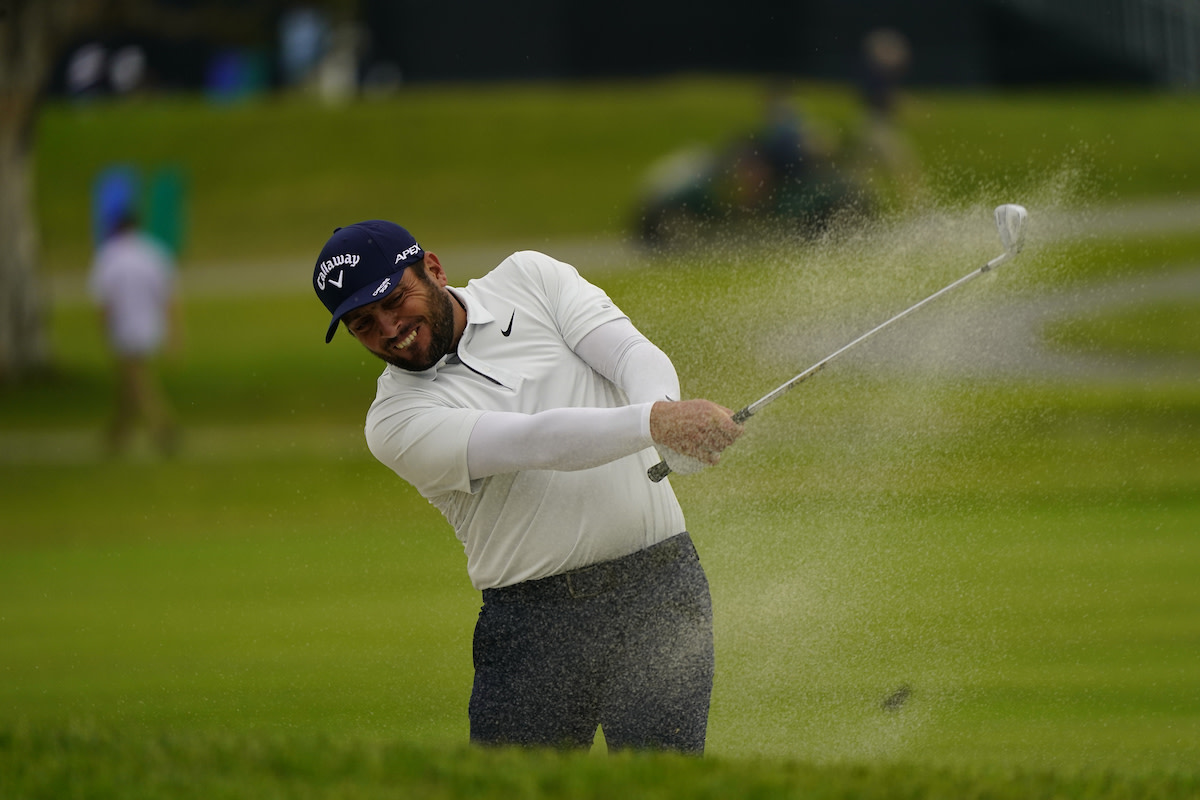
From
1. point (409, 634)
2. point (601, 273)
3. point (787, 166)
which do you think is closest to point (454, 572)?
point (409, 634)

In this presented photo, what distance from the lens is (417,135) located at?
32.4 meters

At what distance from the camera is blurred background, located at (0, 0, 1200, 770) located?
23.4 ft

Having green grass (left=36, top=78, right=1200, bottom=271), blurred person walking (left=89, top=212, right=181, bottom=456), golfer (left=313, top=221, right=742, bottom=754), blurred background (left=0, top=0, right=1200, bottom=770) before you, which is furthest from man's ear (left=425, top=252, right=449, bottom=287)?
green grass (left=36, top=78, right=1200, bottom=271)

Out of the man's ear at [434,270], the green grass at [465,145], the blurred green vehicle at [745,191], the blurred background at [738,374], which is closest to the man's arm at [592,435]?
the man's ear at [434,270]

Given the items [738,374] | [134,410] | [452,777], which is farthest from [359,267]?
[134,410]


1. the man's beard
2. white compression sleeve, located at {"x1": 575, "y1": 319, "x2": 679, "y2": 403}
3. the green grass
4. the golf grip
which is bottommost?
the green grass

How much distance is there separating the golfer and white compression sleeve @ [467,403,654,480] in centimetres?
1

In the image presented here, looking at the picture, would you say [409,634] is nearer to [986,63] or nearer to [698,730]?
[698,730]

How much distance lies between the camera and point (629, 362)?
15.8 feet

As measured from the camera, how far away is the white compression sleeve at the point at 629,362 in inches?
186

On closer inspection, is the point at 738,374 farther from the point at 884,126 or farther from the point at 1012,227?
the point at 884,126

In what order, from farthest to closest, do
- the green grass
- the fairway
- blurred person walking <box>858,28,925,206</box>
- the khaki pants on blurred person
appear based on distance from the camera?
the green grass < blurred person walking <box>858,28,925,206</box> < the khaki pants on blurred person < the fairway

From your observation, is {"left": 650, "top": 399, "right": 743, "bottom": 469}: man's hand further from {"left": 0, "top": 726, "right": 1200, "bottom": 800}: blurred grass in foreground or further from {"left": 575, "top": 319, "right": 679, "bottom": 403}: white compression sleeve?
{"left": 0, "top": 726, "right": 1200, "bottom": 800}: blurred grass in foreground

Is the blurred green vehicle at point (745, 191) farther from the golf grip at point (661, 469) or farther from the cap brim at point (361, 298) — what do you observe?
the cap brim at point (361, 298)
